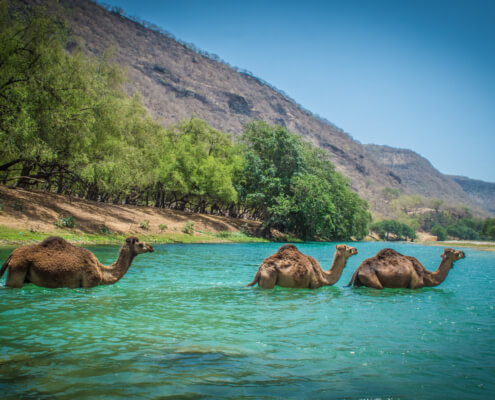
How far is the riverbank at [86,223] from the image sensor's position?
25406mm

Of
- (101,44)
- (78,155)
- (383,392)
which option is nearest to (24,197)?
(78,155)

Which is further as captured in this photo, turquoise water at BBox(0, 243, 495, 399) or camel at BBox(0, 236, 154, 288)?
camel at BBox(0, 236, 154, 288)

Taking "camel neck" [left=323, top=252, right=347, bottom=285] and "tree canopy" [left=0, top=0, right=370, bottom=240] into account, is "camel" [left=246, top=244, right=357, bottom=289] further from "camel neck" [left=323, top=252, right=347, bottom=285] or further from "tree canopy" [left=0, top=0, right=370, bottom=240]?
"tree canopy" [left=0, top=0, right=370, bottom=240]

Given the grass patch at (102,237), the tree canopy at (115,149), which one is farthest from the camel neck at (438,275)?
the tree canopy at (115,149)

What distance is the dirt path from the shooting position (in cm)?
2644

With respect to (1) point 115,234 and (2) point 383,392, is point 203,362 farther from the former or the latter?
(1) point 115,234

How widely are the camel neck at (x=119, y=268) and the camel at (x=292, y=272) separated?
419cm

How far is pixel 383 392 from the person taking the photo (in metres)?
4.94

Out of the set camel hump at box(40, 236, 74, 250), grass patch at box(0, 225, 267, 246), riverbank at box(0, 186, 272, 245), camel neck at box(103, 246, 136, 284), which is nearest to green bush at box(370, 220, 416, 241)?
grass patch at box(0, 225, 267, 246)

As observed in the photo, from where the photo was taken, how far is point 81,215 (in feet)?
105

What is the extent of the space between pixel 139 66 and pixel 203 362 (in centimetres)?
21311

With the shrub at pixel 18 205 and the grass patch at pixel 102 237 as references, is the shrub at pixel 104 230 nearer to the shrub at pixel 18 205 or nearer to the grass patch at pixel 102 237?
the grass patch at pixel 102 237

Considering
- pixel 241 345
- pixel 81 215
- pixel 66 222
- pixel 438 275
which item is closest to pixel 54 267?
pixel 241 345

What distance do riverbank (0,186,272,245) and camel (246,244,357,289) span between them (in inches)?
659
